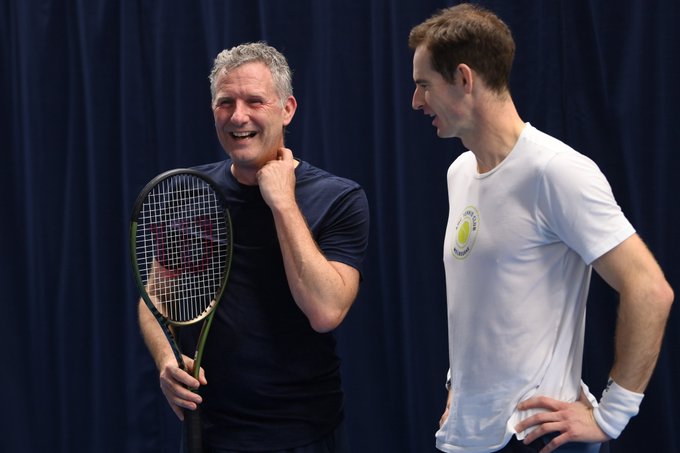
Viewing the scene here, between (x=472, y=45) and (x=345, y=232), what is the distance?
474mm

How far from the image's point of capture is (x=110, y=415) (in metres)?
3.16

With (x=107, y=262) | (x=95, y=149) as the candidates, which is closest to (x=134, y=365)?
(x=107, y=262)

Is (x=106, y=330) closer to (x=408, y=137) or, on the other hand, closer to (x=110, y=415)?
(x=110, y=415)

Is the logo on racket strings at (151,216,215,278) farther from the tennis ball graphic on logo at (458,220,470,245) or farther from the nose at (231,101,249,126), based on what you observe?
the tennis ball graphic on logo at (458,220,470,245)

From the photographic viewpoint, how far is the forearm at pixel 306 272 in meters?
1.61

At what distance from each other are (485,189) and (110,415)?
2.16 metres

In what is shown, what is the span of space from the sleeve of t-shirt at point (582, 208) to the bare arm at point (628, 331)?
25 mm

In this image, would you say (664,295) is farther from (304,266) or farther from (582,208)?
(304,266)

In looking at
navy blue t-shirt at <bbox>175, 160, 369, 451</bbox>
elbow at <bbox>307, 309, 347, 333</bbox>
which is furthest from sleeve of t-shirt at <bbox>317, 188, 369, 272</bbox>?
elbow at <bbox>307, 309, 347, 333</bbox>

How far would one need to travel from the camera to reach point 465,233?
158 centimetres

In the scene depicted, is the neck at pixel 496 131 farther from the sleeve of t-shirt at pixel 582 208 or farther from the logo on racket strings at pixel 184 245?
the logo on racket strings at pixel 184 245

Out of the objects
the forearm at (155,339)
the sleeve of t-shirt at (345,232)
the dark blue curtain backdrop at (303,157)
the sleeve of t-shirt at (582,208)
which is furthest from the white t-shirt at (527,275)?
the dark blue curtain backdrop at (303,157)

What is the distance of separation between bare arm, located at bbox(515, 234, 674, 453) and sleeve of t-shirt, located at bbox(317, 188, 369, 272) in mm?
492

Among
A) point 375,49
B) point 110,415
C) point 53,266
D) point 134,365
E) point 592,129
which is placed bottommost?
point 110,415
